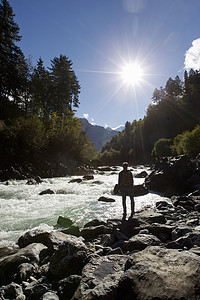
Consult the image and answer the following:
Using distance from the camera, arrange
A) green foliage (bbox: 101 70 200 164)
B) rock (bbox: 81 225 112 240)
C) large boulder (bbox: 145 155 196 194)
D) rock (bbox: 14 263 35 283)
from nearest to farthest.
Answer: rock (bbox: 14 263 35 283) < rock (bbox: 81 225 112 240) < large boulder (bbox: 145 155 196 194) < green foliage (bbox: 101 70 200 164)

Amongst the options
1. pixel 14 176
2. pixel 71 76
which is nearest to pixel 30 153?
pixel 14 176

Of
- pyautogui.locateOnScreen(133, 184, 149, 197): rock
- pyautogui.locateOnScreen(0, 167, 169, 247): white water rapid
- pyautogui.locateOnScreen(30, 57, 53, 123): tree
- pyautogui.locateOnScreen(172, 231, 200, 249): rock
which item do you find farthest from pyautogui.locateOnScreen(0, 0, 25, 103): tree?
pyautogui.locateOnScreen(172, 231, 200, 249): rock

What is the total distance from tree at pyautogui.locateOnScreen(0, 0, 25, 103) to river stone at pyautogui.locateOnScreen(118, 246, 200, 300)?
3472 centimetres

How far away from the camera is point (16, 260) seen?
3391 mm

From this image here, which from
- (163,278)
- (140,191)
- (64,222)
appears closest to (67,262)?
(163,278)

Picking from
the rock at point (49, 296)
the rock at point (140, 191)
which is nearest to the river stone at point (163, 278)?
the rock at point (49, 296)

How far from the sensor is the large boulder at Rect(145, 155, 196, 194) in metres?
12.4

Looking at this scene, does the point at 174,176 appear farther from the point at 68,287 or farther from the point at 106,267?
the point at 68,287

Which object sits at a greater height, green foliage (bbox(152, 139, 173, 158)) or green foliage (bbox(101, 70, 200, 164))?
green foliage (bbox(101, 70, 200, 164))

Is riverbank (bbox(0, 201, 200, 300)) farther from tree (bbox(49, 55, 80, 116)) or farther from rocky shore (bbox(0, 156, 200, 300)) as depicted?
tree (bbox(49, 55, 80, 116))

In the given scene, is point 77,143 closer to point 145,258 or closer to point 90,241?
point 90,241

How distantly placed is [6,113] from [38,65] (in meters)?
22.1

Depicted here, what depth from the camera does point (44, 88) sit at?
3600 cm

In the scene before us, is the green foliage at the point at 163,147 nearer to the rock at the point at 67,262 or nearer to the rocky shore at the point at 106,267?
the rocky shore at the point at 106,267
